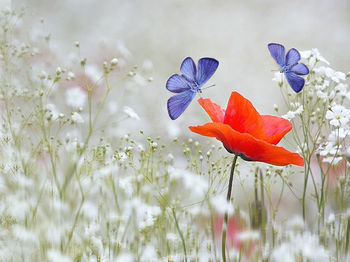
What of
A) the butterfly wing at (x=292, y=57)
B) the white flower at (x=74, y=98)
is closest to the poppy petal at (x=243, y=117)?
the butterfly wing at (x=292, y=57)

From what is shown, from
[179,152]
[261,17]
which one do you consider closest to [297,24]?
[261,17]

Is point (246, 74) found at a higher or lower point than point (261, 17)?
lower

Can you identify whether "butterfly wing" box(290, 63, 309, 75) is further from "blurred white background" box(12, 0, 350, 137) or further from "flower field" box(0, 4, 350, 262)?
"blurred white background" box(12, 0, 350, 137)

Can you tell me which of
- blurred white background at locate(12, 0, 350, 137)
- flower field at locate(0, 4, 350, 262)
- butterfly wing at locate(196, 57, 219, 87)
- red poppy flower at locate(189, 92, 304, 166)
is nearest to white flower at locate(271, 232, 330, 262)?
flower field at locate(0, 4, 350, 262)

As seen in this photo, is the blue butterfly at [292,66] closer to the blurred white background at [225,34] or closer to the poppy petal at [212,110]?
the poppy petal at [212,110]

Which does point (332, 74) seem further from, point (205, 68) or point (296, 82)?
point (205, 68)

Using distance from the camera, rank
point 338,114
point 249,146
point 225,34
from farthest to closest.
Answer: point 225,34, point 338,114, point 249,146

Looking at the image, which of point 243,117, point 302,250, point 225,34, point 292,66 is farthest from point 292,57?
point 225,34

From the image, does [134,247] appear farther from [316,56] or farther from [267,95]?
[267,95]
